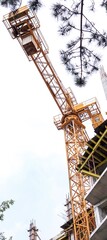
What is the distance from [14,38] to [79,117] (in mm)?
7877

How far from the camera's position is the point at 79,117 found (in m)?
32.2

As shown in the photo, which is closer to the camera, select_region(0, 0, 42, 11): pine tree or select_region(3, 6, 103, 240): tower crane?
select_region(0, 0, 42, 11): pine tree

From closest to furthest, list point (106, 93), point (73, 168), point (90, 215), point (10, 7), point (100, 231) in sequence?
point (10, 7), point (100, 231), point (106, 93), point (90, 215), point (73, 168)

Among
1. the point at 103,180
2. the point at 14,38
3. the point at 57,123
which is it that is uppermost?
the point at 14,38

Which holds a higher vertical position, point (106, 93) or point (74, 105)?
point (74, 105)

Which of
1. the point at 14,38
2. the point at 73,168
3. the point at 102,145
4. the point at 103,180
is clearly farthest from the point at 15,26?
the point at 103,180

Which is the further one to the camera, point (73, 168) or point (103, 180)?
point (73, 168)

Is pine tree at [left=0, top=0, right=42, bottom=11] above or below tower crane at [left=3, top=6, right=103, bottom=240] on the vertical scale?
below

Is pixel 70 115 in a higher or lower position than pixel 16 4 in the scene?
higher

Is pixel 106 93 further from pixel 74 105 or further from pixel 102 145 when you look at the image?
pixel 74 105

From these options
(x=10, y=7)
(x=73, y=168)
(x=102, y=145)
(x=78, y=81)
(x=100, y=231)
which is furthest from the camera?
(x=73, y=168)

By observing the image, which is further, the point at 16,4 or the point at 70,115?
the point at 70,115

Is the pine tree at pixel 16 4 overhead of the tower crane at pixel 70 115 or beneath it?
beneath

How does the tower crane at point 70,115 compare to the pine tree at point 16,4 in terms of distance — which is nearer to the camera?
the pine tree at point 16,4
